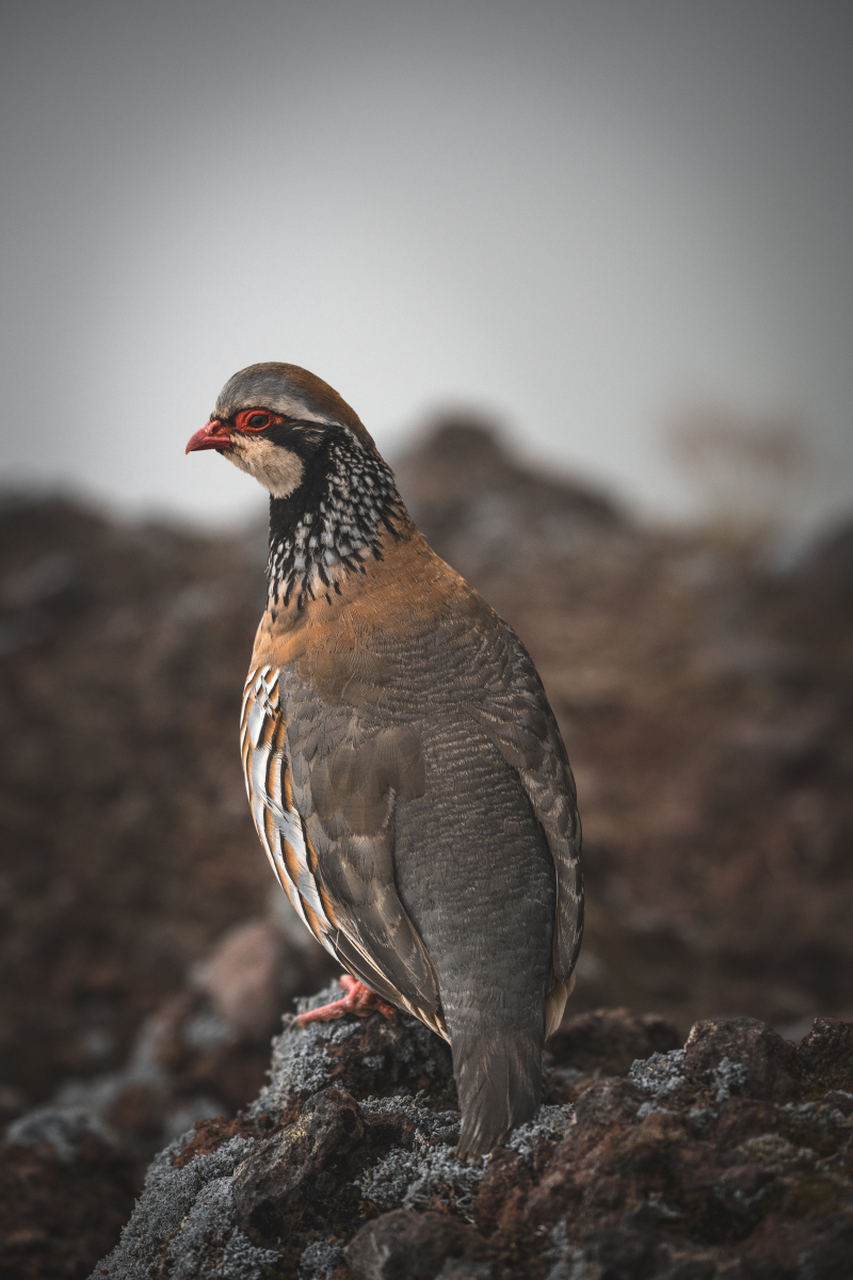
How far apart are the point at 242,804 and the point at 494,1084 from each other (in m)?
5.18

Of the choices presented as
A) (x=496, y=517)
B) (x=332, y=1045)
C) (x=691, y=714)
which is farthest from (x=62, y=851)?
(x=496, y=517)

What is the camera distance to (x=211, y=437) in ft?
10.5

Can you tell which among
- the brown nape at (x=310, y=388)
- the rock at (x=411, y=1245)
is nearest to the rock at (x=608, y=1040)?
the rock at (x=411, y=1245)

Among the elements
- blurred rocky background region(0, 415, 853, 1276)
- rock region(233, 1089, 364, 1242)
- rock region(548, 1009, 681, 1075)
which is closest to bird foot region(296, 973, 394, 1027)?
rock region(233, 1089, 364, 1242)

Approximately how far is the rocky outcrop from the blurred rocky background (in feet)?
4.26

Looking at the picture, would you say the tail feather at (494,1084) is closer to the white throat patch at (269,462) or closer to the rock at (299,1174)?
the rock at (299,1174)

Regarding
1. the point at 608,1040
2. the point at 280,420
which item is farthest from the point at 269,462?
the point at 608,1040

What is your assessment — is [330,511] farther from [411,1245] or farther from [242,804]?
[242,804]

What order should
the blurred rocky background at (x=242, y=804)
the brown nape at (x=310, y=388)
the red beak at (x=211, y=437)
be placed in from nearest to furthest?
the brown nape at (x=310, y=388), the red beak at (x=211, y=437), the blurred rocky background at (x=242, y=804)

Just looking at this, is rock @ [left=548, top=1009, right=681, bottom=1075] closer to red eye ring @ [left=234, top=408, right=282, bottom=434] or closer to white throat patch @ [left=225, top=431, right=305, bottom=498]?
white throat patch @ [left=225, top=431, right=305, bottom=498]

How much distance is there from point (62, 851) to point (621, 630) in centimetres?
680

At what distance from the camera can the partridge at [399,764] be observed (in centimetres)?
241

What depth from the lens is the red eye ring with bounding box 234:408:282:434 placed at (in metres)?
3.09

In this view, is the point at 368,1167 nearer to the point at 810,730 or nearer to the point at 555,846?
the point at 555,846
